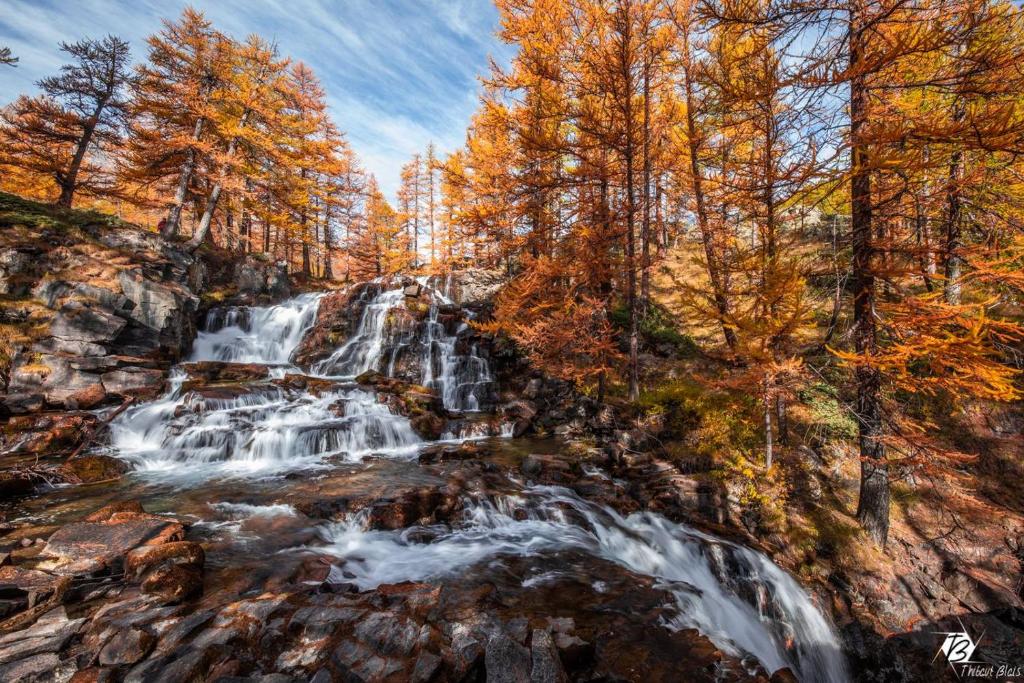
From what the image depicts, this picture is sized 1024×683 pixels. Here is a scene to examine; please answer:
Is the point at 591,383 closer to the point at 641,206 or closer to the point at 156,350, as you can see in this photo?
the point at 641,206

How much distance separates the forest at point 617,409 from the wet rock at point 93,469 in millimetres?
92

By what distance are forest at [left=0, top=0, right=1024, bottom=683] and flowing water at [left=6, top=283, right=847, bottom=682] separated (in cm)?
6

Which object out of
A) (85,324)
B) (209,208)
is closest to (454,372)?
(85,324)

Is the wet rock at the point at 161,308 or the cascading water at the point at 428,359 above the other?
the wet rock at the point at 161,308

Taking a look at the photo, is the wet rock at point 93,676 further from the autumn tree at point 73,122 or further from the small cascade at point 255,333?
the autumn tree at point 73,122

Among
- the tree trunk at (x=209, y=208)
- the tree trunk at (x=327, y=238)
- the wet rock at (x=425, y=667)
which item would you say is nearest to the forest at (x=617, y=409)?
the wet rock at (x=425, y=667)

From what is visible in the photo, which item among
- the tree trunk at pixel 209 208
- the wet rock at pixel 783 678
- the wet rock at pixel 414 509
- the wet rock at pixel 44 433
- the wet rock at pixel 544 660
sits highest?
the tree trunk at pixel 209 208

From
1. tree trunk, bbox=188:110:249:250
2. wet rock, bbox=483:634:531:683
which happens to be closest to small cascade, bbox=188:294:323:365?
tree trunk, bbox=188:110:249:250

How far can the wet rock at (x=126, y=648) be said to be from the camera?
3105 millimetres

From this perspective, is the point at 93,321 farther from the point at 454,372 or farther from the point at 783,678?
the point at 783,678

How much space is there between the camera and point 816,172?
17.8 feet

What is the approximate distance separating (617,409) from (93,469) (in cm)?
1232

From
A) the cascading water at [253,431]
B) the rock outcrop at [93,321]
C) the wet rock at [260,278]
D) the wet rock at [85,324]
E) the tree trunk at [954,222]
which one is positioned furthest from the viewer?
the wet rock at [260,278]

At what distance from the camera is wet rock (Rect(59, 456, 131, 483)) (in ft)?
24.9
